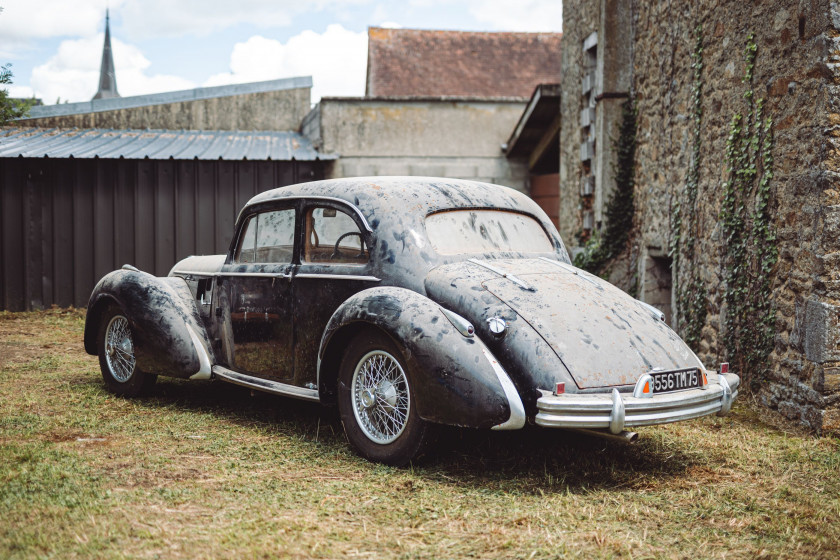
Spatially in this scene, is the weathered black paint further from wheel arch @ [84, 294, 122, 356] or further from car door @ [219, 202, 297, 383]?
wheel arch @ [84, 294, 122, 356]

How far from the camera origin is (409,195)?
4.88m

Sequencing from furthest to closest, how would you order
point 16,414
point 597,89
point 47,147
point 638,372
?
point 47,147 < point 597,89 < point 16,414 < point 638,372

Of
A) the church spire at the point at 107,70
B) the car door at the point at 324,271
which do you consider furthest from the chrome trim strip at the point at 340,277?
the church spire at the point at 107,70

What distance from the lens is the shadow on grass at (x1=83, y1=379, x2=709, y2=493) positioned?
13.7ft

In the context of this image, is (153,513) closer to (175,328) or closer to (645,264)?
(175,328)

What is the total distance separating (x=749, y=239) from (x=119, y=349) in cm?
505

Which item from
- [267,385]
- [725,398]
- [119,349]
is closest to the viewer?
[725,398]

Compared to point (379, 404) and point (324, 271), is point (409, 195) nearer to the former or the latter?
point (324, 271)

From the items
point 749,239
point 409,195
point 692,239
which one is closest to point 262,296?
point 409,195

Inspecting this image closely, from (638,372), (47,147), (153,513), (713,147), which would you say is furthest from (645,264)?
(47,147)

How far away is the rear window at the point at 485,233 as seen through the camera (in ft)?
15.7

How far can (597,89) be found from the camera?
32.7ft

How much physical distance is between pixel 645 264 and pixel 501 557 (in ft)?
20.9

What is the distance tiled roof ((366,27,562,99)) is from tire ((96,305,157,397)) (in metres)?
17.3
